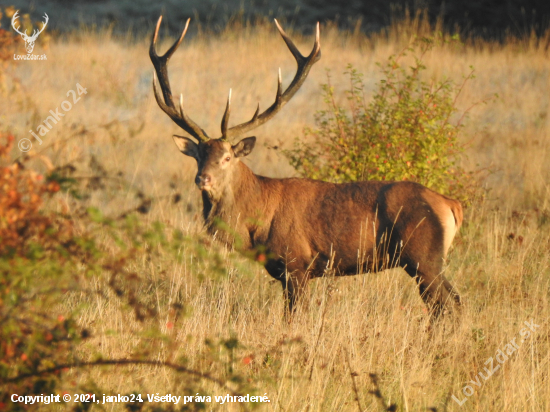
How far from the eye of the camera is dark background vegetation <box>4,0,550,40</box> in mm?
21359

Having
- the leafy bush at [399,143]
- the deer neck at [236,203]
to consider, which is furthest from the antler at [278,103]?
the leafy bush at [399,143]

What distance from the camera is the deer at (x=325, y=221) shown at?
6.35 meters

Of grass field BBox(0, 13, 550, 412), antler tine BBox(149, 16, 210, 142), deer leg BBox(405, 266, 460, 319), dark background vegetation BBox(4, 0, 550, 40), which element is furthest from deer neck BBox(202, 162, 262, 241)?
dark background vegetation BBox(4, 0, 550, 40)

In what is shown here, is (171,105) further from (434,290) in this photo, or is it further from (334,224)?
(434,290)

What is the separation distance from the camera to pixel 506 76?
15.9m

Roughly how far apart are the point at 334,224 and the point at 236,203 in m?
1.00

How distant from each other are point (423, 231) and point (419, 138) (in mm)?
2134

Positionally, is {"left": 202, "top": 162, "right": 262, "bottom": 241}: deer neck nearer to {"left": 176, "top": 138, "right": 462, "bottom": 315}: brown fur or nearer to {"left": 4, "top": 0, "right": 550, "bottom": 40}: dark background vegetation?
{"left": 176, "top": 138, "right": 462, "bottom": 315}: brown fur

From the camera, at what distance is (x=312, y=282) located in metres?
7.37

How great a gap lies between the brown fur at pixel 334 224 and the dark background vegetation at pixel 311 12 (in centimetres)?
1346
